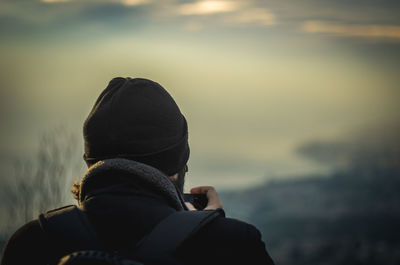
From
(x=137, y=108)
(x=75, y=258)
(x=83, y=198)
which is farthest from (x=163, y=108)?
(x=75, y=258)

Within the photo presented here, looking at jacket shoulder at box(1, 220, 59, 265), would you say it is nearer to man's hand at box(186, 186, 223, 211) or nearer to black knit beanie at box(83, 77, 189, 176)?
black knit beanie at box(83, 77, 189, 176)

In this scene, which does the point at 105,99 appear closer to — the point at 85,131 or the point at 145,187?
the point at 85,131

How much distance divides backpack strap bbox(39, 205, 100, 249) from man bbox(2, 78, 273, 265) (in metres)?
0.02

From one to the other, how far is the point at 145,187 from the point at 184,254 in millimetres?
271

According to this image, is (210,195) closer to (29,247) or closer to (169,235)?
(169,235)

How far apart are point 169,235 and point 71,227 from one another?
29cm

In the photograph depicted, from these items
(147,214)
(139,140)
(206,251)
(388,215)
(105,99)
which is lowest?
(388,215)

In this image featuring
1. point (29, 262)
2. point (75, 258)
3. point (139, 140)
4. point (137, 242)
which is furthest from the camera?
point (139, 140)

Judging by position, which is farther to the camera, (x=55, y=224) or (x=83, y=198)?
(x=83, y=198)

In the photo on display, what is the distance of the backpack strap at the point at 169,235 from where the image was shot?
1.47 meters

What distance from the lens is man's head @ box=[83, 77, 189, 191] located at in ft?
5.90

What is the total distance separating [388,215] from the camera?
3806 centimetres

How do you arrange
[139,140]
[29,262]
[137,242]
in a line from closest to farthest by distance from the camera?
[137,242], [29,262], [139,140]

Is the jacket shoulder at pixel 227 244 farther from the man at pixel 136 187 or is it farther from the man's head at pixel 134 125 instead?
the man's head at pixel 134 125
